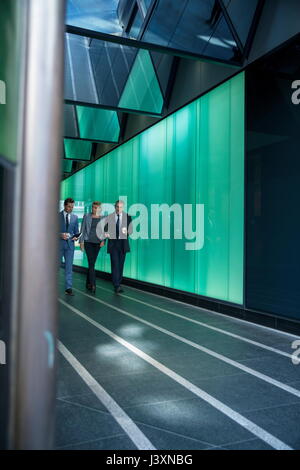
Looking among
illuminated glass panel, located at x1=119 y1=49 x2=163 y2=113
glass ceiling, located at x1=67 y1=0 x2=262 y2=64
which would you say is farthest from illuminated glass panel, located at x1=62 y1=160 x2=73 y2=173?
glass ceiling, located at x1=67 y1=0 x2=262 y2=64

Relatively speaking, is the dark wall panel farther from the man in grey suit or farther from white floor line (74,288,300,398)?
the man in grey suit

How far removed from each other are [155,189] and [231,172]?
11.3ft

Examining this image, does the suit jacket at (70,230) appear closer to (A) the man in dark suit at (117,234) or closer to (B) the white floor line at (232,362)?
(A) the man in dark suit at (117,234)

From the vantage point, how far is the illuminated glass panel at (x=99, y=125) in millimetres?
13070

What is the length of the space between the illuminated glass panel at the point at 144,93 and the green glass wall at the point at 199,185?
1.68 feet

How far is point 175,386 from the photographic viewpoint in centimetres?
354

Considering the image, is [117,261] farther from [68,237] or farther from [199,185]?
[199,185]

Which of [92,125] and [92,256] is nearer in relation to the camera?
[92,256]

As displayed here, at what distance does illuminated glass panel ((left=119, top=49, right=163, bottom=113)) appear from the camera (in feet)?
32.1

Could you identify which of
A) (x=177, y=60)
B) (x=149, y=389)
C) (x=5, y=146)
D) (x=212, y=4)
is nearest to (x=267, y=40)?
(x=212, y=4)

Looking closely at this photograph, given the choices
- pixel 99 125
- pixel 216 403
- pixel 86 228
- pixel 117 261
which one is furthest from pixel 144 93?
pixel 216 403

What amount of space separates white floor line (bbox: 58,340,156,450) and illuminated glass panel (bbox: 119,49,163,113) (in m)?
6.96

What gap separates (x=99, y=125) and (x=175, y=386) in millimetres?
10987
